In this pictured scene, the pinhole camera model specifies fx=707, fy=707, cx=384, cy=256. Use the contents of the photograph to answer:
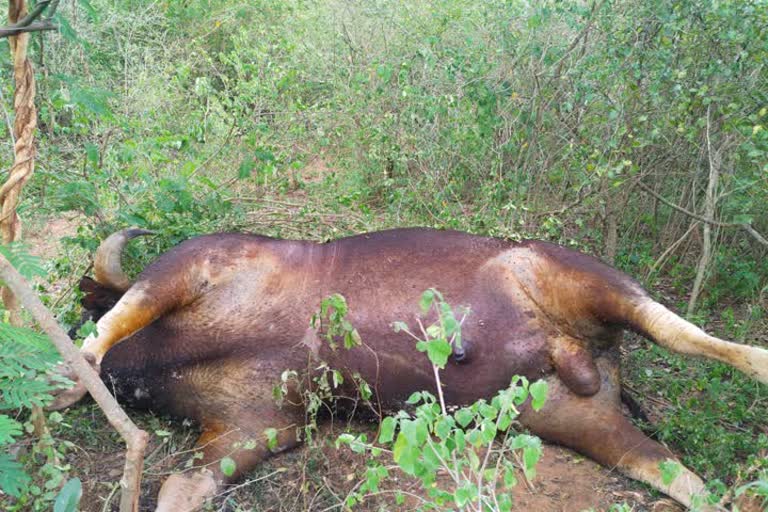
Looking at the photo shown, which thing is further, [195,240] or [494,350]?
[195,240]

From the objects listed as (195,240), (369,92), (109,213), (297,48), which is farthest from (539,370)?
(297,48)

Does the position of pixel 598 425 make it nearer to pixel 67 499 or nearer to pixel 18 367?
pixel 67 499

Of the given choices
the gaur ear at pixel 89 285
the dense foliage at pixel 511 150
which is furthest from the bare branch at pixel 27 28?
the gaur ear at pixel 89 285

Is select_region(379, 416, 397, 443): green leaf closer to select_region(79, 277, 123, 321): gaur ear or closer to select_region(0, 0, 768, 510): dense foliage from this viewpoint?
select_region(0, 0, 768, 510): dense foliage

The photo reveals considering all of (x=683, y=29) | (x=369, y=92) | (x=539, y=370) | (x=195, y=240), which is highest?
(x=683, y=29)

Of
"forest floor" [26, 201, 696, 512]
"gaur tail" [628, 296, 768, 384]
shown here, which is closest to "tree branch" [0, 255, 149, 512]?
"forest floor" [26, 201, 696, 512]

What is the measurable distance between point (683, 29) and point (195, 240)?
9.51ft

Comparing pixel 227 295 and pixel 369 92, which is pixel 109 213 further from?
pixel 369 92

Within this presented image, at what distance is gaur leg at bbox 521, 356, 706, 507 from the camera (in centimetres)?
306

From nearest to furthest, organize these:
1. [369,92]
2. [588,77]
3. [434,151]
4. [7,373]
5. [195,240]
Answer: [7,373]
[195,240]
[588,77]
[434,151]
[369,92]

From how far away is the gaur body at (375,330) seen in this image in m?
3.16

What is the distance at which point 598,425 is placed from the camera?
3.19m

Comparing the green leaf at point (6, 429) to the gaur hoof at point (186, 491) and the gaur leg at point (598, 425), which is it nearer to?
the gaur hoof at point (186, 491)

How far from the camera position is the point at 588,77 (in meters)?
4.21
